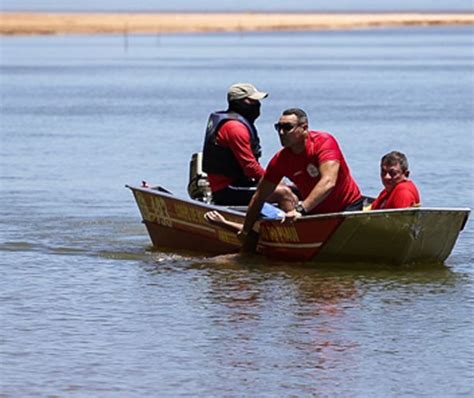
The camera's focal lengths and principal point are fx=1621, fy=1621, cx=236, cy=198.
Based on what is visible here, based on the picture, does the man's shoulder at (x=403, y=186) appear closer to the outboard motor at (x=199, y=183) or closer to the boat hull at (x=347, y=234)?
the boat hull at (x=347, y=234)

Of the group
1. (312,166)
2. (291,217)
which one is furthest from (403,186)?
(291,217)

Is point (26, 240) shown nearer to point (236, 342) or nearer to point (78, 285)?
point (78, 285)

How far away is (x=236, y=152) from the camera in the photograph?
1223cm

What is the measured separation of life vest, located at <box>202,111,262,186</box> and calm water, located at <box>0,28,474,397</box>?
685mm

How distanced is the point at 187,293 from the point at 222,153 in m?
1.68

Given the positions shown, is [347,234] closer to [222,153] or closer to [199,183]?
[222,153]

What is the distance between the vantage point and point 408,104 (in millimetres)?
32750

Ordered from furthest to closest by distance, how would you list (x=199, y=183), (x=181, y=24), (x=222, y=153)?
(x=181, y=24), (x=199, y=183), (x=222, y=153)

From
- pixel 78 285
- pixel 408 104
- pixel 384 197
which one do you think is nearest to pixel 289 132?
pixel 384 197

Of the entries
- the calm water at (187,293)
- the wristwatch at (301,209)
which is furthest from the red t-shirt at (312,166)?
the calm water at (187,293)

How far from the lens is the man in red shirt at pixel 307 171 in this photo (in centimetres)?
1131

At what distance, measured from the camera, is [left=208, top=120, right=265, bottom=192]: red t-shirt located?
480 inches

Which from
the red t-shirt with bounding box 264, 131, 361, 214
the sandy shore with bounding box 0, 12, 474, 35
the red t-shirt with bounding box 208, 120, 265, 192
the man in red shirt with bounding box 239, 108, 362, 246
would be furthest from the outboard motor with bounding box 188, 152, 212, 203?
the sandy shore with bounding box 0, 12, 474, 35

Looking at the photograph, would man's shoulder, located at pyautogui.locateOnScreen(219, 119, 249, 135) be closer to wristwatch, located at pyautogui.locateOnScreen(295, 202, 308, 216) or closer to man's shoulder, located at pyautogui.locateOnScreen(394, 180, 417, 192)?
wristwatch, located at pyautogui.locateOnScreen(295, 202, 308, 216)
